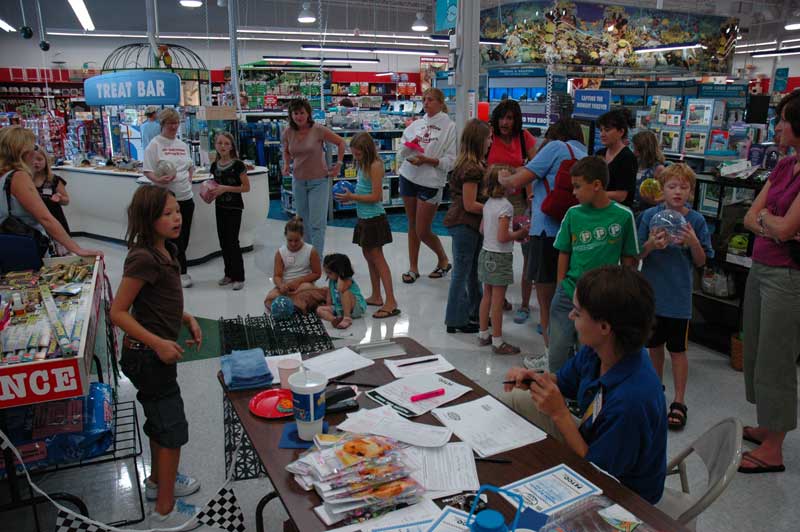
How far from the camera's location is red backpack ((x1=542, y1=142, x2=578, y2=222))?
3.71 metres

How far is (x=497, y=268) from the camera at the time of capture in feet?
13.7

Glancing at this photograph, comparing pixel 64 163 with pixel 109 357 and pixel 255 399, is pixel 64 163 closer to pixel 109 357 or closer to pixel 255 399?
pixel 109 357

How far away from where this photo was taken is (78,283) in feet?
10.4

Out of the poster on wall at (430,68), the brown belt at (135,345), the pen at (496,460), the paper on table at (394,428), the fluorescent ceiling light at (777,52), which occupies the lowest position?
the pen at (496,460)

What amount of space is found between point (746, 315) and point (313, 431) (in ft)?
8.15

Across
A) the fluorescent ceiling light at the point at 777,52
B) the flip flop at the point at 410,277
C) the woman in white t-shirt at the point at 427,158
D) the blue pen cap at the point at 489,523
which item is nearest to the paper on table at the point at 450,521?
the blue pen cap at the point at 489,523

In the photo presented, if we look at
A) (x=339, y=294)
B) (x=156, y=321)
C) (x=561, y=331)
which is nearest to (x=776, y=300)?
(x=561, y=331)

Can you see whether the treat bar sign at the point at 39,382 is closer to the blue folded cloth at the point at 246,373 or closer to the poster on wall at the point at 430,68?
the blue folded cloth at the point at 246,373

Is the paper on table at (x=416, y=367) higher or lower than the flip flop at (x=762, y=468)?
higher

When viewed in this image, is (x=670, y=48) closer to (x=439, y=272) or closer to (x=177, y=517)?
(x=439, y=272)

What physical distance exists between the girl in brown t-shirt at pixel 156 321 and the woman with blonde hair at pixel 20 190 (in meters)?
1.44

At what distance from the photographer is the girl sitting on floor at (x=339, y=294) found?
4.88m

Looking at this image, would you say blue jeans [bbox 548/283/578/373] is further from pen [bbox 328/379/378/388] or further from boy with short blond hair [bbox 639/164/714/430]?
pen [bbox 328/379/378/388]

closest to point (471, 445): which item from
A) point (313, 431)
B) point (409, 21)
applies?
point (313, 431)
